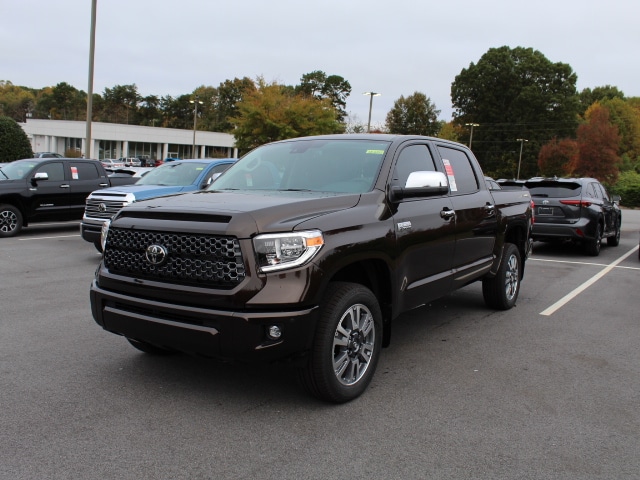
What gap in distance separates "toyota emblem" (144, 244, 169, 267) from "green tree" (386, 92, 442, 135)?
86453 millimetres

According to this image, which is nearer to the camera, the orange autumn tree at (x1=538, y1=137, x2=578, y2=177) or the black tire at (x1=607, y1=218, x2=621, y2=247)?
the black tire at (x1=607, y1=218, x2=621, y2=247)

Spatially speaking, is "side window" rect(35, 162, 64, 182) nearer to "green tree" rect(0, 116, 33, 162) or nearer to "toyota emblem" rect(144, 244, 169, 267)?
"toyota emblem" rect(144, 244, 169, 267)

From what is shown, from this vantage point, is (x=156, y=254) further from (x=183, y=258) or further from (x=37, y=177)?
(x=37, y=177)

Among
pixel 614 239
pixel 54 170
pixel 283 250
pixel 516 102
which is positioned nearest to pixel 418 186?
pixel 283 250

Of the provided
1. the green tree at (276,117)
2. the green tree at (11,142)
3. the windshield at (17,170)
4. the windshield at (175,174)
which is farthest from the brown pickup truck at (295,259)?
the green tree at (11,142)

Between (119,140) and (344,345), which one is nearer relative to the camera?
(344,345)

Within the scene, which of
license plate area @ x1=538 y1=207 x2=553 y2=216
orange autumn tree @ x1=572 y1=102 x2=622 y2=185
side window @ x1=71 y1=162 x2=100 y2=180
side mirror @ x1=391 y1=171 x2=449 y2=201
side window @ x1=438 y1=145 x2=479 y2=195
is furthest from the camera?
orange autumn tree @ x1=572 y1=102 x2=622 y2=185

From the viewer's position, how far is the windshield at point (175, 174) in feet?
37.0

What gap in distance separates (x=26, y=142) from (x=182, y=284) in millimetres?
30932

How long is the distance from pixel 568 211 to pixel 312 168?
8.84m

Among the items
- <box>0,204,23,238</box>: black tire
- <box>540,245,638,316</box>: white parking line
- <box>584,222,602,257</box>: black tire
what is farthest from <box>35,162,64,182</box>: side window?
<box>584,222,602,257</box>: black tire

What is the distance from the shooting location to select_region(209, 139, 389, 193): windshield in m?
4.66

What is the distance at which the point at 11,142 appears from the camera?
2900cm

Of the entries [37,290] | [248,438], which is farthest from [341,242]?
[37,290]
